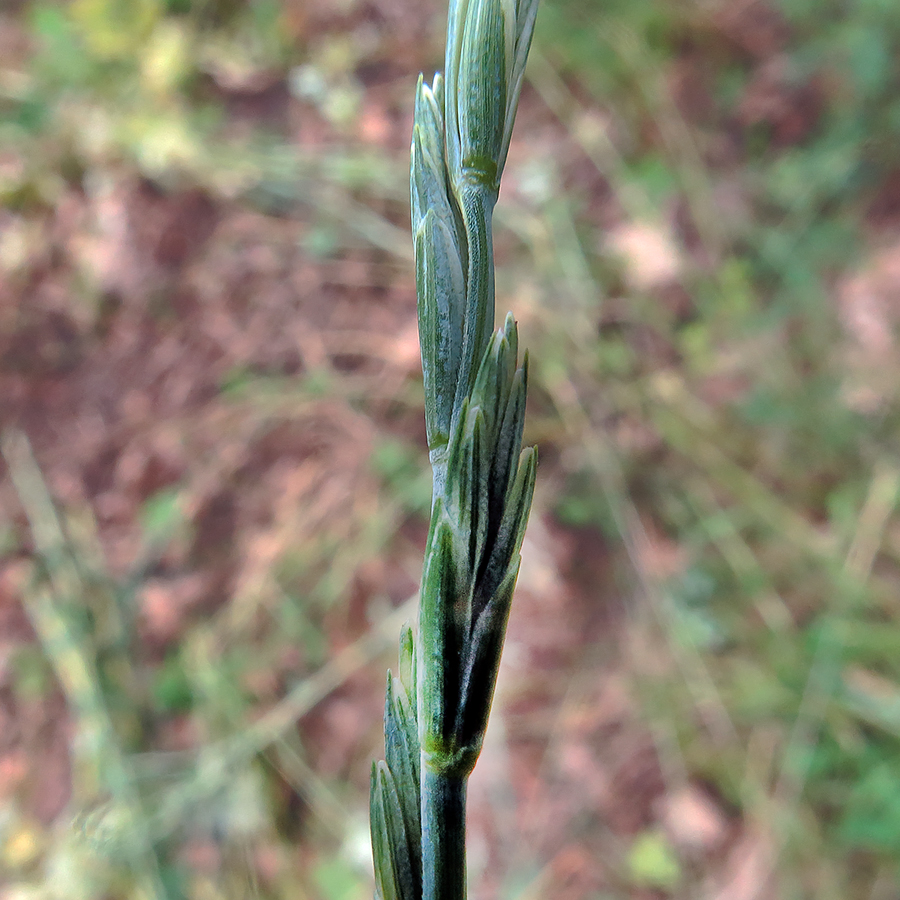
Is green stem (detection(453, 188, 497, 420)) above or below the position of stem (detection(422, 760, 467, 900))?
above

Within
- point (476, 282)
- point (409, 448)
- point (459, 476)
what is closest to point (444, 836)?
point (459, 476)

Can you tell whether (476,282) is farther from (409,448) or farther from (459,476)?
(409,448)

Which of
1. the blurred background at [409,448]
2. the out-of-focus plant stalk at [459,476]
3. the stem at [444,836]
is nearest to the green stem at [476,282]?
the out-of-focus plant stalk at [459,476]

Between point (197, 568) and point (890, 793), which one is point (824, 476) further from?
point (197, 568)

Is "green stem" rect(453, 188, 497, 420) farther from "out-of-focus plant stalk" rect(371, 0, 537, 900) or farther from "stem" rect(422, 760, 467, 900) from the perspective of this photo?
"stem" rect(422, 760, 467, 900)

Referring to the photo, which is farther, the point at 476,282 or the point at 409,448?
the point at 409,448

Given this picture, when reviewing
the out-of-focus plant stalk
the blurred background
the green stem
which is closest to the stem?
the out-of-focus plant stalk

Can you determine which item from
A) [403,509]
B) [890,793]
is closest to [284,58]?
[403,509]
